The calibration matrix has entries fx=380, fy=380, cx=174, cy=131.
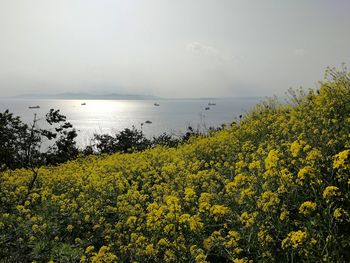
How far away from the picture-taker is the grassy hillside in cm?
380

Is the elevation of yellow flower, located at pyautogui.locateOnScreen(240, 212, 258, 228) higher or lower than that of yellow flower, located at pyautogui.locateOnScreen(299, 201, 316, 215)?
lower

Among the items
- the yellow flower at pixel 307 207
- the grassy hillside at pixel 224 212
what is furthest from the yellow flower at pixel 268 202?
the yellow flower at pixel 307 207

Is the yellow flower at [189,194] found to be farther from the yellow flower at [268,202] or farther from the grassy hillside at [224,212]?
the yellow flower at [268,202]

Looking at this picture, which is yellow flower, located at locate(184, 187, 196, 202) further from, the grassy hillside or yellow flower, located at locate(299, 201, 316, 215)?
yellow flower, located at locate(299, 201, 316, 215)

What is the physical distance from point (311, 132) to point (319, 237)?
3.33 m

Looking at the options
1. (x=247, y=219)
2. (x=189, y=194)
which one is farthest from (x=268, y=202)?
(x=189, y=194)

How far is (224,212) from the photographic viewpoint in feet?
13.9

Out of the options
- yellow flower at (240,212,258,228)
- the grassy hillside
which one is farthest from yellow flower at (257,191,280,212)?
yellow flower at (240,212,258,228)

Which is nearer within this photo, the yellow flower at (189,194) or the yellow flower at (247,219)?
the yellow flower at (247,219)

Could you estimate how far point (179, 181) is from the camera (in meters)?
6.76

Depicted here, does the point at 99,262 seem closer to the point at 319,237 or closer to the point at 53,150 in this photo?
the point at 319,237

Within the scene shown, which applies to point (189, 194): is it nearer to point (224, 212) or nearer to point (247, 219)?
point (224, 212)

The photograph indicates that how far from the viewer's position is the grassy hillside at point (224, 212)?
380 centimetres

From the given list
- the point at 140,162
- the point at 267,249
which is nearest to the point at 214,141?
the point at 140,162
